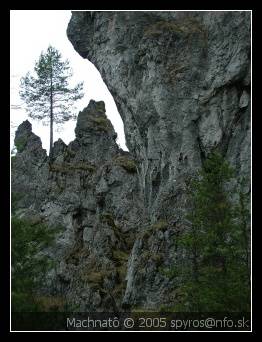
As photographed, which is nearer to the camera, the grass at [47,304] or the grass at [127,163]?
the grass at [47,304]

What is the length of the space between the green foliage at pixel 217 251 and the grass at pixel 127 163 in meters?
17.0

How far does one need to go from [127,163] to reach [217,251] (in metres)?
20.3

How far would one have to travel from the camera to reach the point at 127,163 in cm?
3969

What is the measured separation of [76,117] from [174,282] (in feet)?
83.6

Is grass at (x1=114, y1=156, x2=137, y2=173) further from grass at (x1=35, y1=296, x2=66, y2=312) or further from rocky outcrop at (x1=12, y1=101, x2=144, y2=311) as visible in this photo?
grass at (x1=35, y1=296, x2=66, y2=312)

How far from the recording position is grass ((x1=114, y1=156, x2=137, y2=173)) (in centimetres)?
3897

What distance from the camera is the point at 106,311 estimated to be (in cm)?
2827

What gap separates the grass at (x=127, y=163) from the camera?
39.0 metres

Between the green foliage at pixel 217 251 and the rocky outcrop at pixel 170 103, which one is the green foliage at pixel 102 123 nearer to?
the rocky outcrop at pixel 170 103

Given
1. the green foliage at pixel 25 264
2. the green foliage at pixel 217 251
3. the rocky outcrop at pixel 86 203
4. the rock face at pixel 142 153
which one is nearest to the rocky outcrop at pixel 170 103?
the rock face at pixel 142 153

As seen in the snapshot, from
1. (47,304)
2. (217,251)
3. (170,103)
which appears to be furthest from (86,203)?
(217,251)

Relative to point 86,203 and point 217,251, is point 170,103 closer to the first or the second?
point 86,203

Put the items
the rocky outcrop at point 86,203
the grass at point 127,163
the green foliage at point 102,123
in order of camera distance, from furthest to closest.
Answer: the green foliage at point 102,123, the grass at point 127,163, the rocky outcrop at point 86,203
